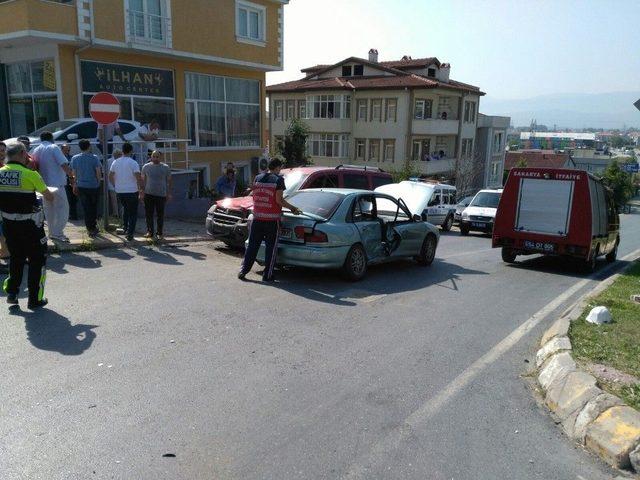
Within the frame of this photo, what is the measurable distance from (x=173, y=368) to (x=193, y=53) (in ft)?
57.9

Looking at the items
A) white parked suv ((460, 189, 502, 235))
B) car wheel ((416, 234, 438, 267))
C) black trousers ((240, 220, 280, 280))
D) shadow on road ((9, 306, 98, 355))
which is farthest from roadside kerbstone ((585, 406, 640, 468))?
white parked suv ((460, 189, 502, 235))

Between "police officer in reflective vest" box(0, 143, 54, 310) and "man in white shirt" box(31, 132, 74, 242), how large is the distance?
3.26m

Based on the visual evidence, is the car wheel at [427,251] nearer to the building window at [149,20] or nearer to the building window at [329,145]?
the building window at [149,20]

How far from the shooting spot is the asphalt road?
3.69m

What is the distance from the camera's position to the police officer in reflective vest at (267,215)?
8.31m

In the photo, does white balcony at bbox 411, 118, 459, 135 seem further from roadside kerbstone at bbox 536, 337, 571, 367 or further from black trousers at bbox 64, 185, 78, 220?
roadside kerbstone at bbox 536, 337, 571, 367

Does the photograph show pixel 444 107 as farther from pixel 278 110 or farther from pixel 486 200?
pixel 486 200

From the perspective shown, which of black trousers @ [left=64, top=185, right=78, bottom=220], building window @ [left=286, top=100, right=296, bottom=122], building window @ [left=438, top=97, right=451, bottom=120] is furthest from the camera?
building window @ [left=286, top=100, right=296, bottom=122]

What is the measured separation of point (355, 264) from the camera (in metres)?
8.99

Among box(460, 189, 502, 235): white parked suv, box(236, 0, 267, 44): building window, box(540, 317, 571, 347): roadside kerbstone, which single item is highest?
box(236, 0, 267, 44): building window

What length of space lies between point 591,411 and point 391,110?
134 feet

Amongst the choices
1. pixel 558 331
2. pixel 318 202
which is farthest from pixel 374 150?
pixel 558 331

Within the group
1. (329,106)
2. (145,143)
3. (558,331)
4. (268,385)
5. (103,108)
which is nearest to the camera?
(268,385)

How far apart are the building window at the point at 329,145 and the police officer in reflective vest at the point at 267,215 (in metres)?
37.8
